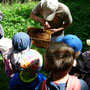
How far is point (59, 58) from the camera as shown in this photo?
48.6 inches

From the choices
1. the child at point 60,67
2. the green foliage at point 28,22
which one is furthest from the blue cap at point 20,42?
the green foliage at point 28,22

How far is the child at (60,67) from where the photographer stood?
1230 millimetres

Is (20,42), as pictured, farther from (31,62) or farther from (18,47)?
(31,62)

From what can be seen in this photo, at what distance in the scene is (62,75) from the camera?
51.3 inches

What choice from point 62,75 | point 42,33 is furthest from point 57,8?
point 62,75

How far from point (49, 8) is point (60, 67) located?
47.3 inches

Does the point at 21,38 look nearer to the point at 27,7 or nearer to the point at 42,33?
the point at 42,33

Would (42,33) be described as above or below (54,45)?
below

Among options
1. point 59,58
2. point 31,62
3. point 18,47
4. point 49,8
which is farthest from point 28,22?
point 59,58

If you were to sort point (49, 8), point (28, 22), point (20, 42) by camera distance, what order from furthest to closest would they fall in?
point (28, 22), point (49, 8), point (20, 42)

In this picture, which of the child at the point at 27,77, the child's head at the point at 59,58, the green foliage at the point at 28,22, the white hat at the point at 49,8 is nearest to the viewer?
the child's head at the point at 59,58

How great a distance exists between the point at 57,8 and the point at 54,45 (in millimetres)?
1147

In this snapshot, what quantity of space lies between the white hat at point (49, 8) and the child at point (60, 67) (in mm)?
998

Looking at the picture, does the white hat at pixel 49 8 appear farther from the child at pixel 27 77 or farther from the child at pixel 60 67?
the child at pixel 60 67
